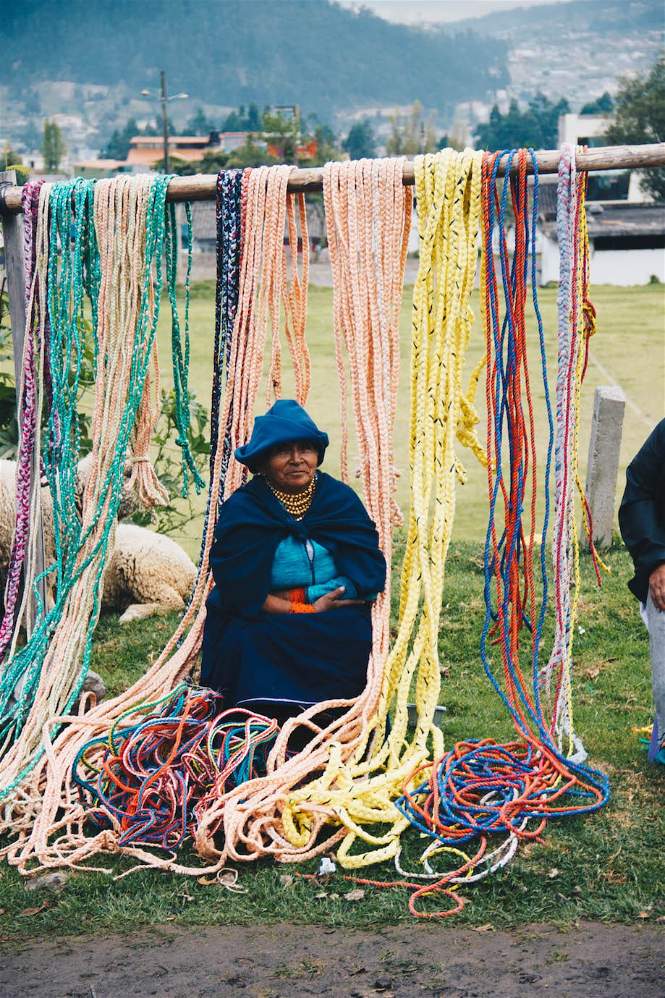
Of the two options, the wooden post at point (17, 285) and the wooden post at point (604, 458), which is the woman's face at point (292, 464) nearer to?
the wooden post at point (17, 285)

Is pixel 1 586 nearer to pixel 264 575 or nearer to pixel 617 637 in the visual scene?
pixel 264 575

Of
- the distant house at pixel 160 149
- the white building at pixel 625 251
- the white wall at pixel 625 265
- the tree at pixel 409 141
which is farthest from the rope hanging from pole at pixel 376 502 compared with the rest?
the tree at pixel 409 141

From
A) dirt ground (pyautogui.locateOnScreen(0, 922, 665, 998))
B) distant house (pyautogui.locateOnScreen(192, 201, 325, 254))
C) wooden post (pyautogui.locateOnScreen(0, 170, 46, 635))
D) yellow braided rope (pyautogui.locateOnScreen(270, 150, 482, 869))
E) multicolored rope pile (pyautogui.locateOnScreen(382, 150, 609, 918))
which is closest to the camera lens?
dirt ground (pyautogui.locateOnScreen(0, 922, 665, 998))

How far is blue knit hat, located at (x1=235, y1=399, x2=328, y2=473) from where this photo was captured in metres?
4.10

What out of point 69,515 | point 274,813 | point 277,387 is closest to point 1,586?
point 69,515

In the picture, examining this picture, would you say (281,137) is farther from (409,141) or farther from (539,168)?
(539,168)

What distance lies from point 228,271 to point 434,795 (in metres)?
2.04

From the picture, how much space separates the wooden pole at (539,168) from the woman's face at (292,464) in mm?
958

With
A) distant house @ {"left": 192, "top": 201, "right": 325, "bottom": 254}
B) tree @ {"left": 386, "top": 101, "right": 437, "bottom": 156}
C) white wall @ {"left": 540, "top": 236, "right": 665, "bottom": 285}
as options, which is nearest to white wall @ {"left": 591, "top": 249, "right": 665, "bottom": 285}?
white wall @ {"left": 540, "top": 236, "right": 665, "bottom": 285}

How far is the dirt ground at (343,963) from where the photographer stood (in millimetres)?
3039

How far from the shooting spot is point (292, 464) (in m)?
4.18

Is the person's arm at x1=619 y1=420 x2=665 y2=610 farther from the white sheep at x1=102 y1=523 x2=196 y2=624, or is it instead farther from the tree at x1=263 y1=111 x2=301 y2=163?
the tree at x1=263 y1=111 x2=301 y2=163

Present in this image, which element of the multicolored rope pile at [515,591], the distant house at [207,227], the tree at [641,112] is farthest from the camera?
the tree at [641,112]

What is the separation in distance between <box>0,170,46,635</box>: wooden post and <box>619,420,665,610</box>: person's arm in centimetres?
227
